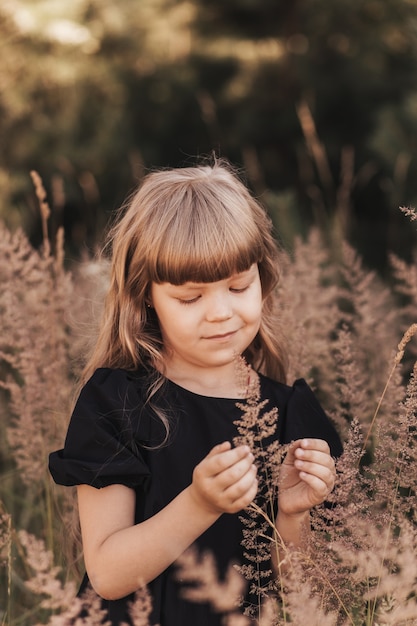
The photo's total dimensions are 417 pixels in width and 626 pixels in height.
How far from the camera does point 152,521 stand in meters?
1.56

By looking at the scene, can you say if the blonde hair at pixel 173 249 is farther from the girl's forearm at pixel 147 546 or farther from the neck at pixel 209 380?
the girl's forearm at pixel 147 546

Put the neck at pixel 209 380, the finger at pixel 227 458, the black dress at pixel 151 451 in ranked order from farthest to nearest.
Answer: the neck at pixel 209 380, the black dress at pixel 151 451, the finger at pixel 227 458

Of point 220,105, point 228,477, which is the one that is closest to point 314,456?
point 228,477

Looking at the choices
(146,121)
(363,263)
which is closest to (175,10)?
(146,121)

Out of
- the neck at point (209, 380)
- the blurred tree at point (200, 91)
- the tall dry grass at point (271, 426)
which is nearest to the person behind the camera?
the tall dry grass at point (271, 426)

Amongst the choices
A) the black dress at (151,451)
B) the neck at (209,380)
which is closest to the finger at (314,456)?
the black dress at (151,451)

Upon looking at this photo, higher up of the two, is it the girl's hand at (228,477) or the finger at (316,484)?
the girl's hand at (228,477)

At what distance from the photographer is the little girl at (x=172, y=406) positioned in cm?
158

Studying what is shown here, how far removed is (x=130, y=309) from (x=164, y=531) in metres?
0.56

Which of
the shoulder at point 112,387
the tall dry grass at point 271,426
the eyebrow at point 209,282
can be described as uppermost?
the eyebrow at point 209,282

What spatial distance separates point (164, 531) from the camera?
5.02 ft

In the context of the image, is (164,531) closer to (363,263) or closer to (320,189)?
(363,263)

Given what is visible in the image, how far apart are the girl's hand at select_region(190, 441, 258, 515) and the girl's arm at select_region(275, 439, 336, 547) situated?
3.6 inches

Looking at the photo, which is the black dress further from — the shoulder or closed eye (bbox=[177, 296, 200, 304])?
closed eye (bbox=[177, 296, 200, 304])
